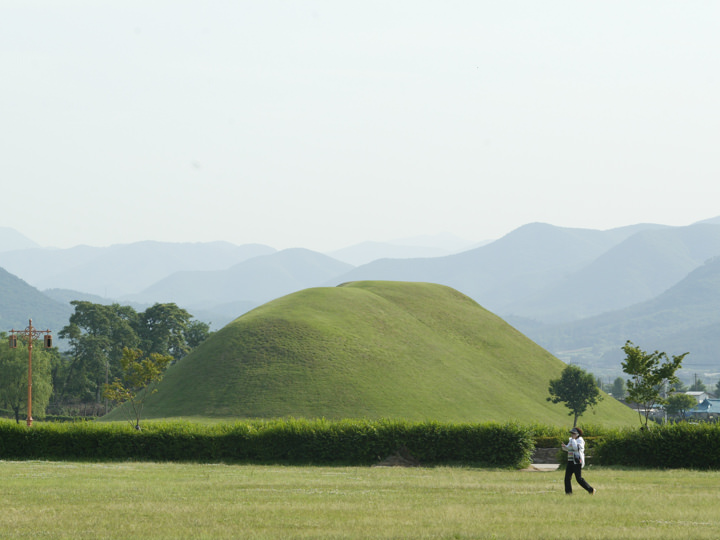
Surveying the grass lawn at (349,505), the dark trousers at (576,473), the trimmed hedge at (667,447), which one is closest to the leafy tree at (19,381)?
the grass lawn at (349,505)

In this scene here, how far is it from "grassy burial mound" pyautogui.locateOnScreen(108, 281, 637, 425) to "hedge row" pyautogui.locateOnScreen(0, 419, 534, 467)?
41935 millimetres

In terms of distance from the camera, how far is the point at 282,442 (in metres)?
38.4

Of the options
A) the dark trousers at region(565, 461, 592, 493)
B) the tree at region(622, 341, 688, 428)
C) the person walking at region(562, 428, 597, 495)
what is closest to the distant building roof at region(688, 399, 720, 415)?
the tree at region(622, 341, 688, 428)

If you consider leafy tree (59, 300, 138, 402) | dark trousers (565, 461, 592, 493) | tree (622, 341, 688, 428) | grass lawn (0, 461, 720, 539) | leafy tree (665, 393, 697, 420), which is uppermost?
leafy tree (59, 300, 138, 402)

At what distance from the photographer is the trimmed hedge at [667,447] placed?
3425 cm

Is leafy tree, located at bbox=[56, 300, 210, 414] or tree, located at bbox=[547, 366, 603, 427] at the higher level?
leafy tree, located at bbox=[56, 300, 210, 414]

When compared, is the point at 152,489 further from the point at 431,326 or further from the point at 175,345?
the point at 175,345

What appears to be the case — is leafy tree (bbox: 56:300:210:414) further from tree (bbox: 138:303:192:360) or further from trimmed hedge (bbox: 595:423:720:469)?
trimmed hedge (bbox: 595:423:720:469)

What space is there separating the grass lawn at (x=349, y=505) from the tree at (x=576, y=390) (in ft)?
Result: 212

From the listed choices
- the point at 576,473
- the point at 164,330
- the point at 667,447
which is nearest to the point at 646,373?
the point at 667,447

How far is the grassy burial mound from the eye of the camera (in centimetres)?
8581

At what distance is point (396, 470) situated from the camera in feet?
112

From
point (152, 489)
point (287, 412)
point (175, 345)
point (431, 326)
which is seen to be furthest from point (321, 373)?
point (152, 489)

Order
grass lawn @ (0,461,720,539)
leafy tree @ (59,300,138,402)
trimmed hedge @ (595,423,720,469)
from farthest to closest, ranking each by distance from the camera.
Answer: leafy tree @ (59,300,138,402) → trimmed hedge @ (595,423,720,469) → grass lawn @ (0,461,720,539)
